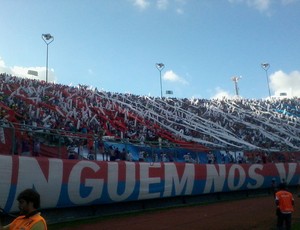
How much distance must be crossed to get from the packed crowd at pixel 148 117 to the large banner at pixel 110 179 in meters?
1.95

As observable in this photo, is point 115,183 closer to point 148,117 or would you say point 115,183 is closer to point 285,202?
point 285,202

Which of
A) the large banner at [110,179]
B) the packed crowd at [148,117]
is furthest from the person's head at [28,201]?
the packed crowd at [148,117]

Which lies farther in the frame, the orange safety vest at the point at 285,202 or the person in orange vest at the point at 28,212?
the orange safety vest at the point at 285,202

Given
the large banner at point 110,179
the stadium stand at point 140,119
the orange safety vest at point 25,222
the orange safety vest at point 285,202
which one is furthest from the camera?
the stadium stand at point 140,119

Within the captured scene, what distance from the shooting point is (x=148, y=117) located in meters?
37.1

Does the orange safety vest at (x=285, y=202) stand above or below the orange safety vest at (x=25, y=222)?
below

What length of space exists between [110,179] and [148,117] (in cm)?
2090

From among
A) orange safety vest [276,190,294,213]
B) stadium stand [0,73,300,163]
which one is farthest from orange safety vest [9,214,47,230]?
stadium stand [0,73,300,163]

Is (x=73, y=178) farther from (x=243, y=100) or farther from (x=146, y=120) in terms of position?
(x=243, y=100)

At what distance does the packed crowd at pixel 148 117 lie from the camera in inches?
1008

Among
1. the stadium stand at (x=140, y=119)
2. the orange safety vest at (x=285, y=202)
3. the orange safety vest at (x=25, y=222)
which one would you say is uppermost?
the stadium stand at (x=140, y=119)

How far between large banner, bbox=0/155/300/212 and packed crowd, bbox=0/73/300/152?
6.39 ft

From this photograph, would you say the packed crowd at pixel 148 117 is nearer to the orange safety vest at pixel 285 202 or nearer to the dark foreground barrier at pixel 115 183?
the dark foreground barrier at pixel 115 183

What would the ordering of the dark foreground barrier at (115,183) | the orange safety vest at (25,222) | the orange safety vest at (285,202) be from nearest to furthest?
the orange safety vest at (25,222) < the orange safety vest at (285,202) < the dark foreground barrier at (115,183)
